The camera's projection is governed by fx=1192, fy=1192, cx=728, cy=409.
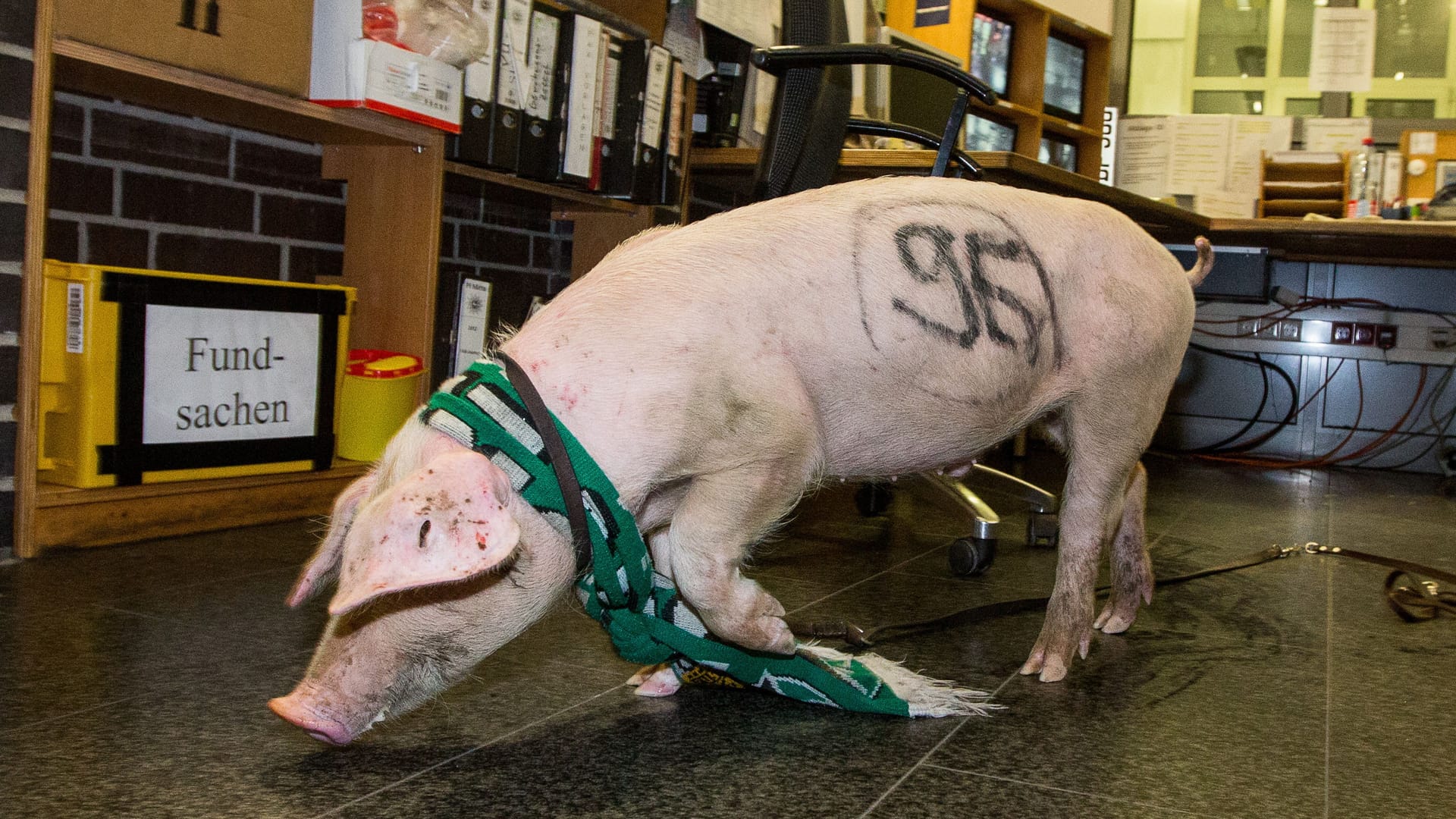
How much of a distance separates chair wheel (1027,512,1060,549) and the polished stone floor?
1.65ft

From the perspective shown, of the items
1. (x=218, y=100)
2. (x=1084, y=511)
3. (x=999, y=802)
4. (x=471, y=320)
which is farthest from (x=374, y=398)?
(x=999, y=802)

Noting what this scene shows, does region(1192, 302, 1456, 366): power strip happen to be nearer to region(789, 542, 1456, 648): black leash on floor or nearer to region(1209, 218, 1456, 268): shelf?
region(1209, 218, 1456, 268): shelf

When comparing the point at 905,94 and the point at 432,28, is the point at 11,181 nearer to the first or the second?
the point at 432,28

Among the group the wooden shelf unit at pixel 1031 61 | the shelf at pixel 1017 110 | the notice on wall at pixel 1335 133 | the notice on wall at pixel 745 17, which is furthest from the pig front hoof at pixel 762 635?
the notice on wall at pixel 1335 133

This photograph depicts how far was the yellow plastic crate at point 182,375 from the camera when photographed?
6.39ft

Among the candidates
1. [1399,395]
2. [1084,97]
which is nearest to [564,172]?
[1084,97]

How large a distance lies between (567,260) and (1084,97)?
111 inches

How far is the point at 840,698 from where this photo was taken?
1.27m

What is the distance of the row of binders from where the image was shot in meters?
2.57

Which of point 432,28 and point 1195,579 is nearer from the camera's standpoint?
point 1195,579

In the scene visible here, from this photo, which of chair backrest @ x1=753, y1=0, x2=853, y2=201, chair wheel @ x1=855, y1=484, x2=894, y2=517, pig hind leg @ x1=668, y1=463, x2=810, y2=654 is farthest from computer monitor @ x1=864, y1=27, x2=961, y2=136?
pig hind leg @ x1=668, y1=463, x2=810, y2=654

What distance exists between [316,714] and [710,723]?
1.38ft

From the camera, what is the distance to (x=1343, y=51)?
5.08 m

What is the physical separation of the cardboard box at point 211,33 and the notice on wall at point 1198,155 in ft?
12.8
